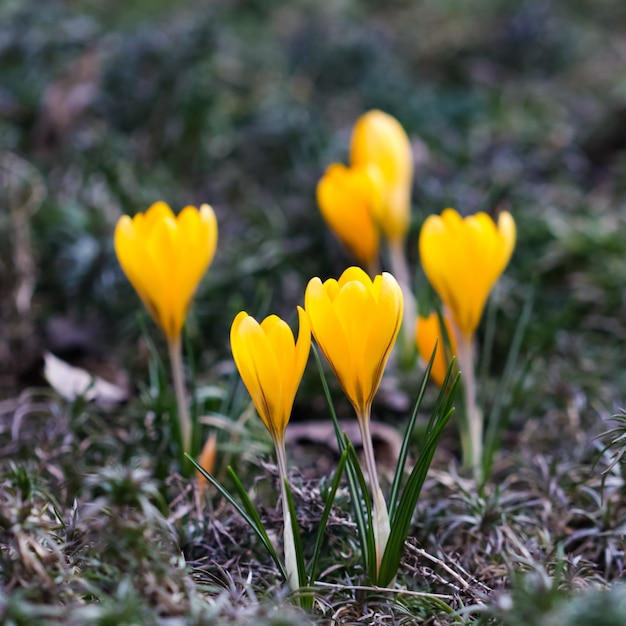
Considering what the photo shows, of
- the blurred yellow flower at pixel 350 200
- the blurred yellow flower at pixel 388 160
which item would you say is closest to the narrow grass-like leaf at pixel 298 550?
the blurred yellow flower at pixel 350 200

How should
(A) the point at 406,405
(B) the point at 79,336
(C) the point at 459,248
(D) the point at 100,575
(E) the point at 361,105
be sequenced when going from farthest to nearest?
(E) the point at 361,105 → (B) the point at 79,336 → (A) the point at 406,405 → (C) the point at 459,248 → (D) the point at 100,575

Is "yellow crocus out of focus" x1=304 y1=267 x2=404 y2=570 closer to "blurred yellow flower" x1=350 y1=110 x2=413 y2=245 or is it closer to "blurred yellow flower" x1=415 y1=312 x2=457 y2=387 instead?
"blurred yellow flower" x1=415 y1=312 x2=457 y2=387

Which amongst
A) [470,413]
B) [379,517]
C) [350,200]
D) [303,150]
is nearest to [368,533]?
[379,517]

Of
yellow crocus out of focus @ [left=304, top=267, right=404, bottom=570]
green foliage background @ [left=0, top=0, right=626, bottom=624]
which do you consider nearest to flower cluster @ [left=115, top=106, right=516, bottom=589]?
yellow crocus out of focus @ [left=304, top=267, right=404, bottom=570]

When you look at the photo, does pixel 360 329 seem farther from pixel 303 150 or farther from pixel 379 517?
pixel 303 150

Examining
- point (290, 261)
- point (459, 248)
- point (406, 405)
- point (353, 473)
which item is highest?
point (459, 248)

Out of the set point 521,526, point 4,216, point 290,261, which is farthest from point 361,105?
point 521,526

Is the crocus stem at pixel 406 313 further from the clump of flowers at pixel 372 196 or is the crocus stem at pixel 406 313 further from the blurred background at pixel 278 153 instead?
the blurred background at pixel 278 153

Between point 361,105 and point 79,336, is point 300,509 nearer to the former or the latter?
point 79,336
